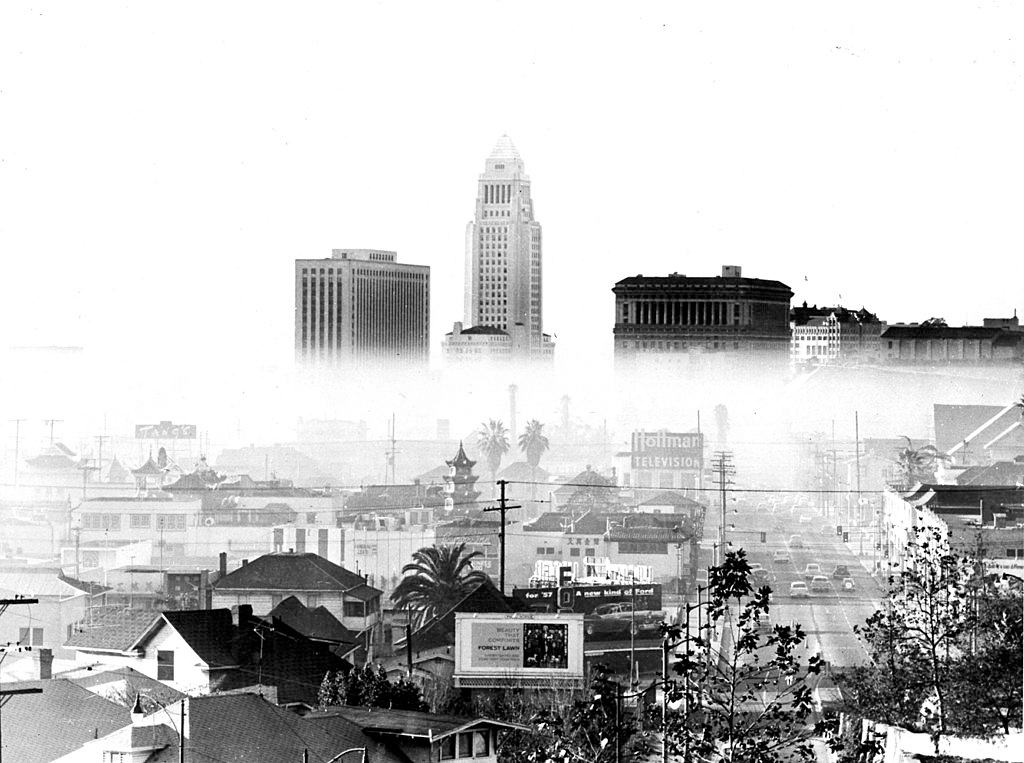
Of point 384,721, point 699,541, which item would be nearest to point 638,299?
point 699,541

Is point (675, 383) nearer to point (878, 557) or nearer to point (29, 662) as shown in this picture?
point (878, 557)

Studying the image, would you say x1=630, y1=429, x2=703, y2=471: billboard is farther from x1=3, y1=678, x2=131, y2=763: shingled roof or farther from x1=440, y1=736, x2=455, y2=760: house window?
x1=440, y1=736, x2=455, y2=760: house window

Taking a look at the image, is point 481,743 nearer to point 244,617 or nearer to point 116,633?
point 244,617

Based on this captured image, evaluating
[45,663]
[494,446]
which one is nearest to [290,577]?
[45,663]

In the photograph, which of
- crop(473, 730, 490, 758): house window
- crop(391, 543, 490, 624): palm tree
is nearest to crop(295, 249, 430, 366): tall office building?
crop(391, 543, 490, 624): palm tree

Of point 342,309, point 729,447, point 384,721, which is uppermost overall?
point 342,309

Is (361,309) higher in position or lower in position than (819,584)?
higher
